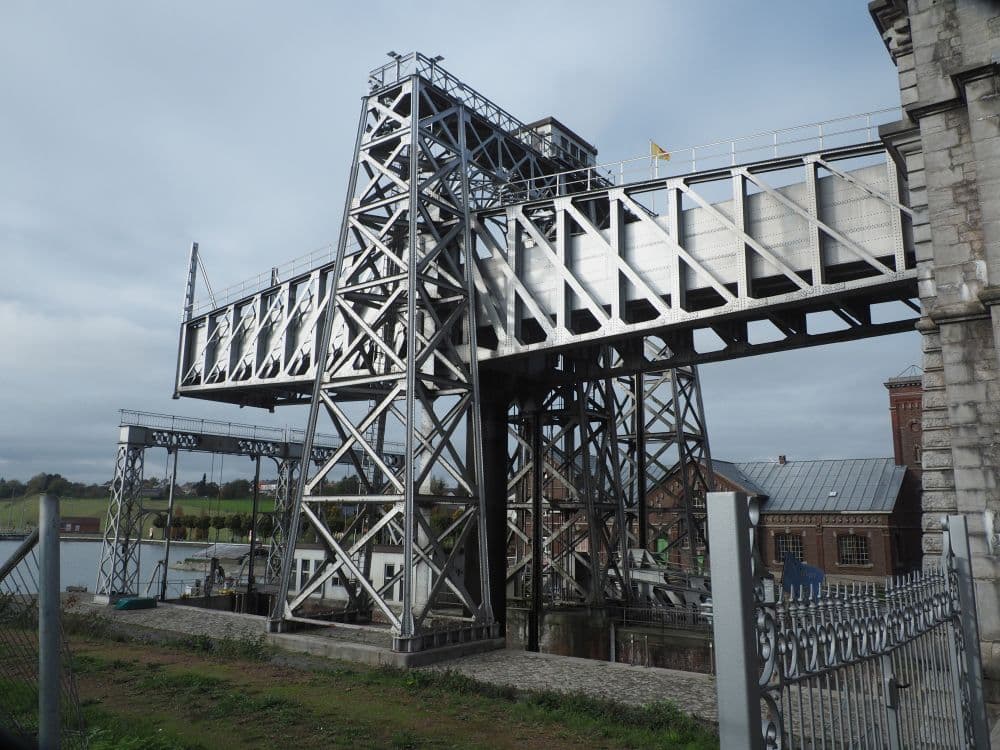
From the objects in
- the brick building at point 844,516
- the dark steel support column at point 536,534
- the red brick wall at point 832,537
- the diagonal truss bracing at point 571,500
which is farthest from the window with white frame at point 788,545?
the dark steel support column at point 536,534

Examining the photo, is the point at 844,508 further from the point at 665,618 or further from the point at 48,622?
the point at 48,622

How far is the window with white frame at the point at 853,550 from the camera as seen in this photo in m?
45.5

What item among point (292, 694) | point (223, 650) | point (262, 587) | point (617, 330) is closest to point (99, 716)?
point (292, 694)

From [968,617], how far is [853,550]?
44.1m

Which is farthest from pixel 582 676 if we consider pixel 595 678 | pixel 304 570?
pixel 304 570

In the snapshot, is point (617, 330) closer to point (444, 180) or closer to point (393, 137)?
point (444, 180)

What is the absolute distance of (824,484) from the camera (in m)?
49.7

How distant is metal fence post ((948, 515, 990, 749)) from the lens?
6410 millimetres

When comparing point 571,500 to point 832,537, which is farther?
point 832,537

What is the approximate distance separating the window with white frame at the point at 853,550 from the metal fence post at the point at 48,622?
4909 cm

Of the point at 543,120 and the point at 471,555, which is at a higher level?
the point at 543,120

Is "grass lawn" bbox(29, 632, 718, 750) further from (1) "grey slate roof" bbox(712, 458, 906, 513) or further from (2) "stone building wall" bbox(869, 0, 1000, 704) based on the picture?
(1) "grey slate roof" bbox(712, 458, 906, 513)

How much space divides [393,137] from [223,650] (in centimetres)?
1327

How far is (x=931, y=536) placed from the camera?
908cm
